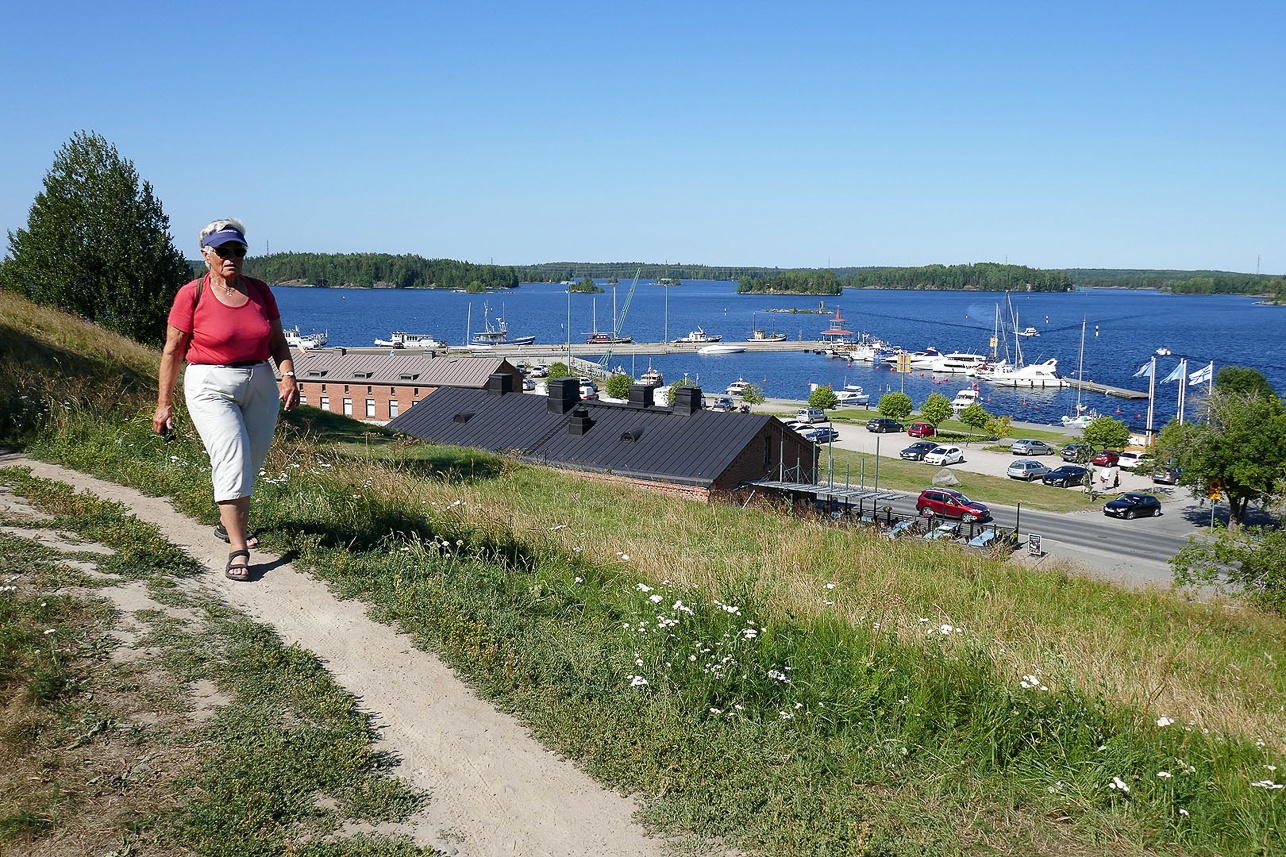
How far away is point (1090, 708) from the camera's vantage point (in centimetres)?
434

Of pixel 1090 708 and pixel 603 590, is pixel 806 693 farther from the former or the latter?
pixel 603 590

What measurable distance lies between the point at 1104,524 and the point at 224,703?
123 ft

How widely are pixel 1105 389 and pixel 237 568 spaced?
9810 cm

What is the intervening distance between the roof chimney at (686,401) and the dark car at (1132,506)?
19.7m

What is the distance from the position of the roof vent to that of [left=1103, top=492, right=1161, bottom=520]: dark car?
22.7 metres

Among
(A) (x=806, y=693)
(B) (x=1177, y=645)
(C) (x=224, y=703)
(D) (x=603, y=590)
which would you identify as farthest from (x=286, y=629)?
(B) (x=1177, y=645)

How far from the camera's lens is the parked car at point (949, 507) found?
31.1 meters

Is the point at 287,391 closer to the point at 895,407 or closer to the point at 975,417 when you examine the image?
the point at 975,417

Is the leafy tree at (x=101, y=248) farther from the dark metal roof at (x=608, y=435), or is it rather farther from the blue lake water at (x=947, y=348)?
the blue lake water at (x=947, y=348)

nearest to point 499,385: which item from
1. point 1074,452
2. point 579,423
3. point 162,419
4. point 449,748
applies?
point 579,423

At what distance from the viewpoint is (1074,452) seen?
1895 inches

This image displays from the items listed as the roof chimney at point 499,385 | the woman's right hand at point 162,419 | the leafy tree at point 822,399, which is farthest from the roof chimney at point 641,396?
the leafy tree at point 822,399

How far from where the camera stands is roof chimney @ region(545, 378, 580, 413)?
99.9 feet

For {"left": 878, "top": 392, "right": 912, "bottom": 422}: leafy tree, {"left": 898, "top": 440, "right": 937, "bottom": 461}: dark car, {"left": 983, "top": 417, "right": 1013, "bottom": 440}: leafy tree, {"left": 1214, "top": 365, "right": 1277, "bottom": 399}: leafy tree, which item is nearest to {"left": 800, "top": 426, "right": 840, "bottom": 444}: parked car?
{"left": 898, "top": 440, "right": 937, "bottom": 461}: dark car
